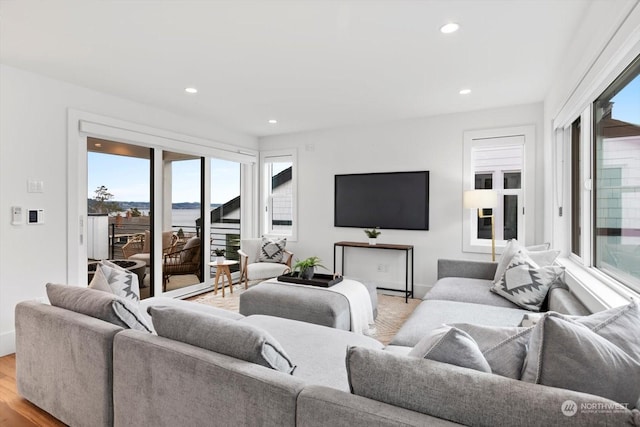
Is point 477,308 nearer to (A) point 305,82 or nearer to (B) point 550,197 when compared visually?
(B) point 550,197

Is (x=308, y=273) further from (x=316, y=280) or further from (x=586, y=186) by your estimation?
(x=586, y=186)

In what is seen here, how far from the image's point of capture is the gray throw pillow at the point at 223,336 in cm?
136

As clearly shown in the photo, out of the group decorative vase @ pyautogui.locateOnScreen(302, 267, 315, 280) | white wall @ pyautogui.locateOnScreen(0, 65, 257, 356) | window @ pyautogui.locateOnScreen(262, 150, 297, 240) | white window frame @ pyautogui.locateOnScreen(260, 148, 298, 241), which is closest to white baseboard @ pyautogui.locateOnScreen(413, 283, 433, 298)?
decorative vase @ pyautogui.locateOnScreen(302, 267, 315, 280)

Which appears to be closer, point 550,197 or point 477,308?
point 477,308

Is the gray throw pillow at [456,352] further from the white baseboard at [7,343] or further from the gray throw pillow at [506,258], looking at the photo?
the white baseboard at [7,343]

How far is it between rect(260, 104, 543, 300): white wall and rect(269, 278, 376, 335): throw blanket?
165 cm

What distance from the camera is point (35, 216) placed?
10.7 feet

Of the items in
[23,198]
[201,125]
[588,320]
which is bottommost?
[588,320]

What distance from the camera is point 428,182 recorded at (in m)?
4.86

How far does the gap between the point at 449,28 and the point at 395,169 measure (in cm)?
277

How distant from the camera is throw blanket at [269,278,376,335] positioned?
3.18 m

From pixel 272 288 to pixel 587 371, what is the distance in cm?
267

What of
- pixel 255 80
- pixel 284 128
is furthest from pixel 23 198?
pixel 284 128

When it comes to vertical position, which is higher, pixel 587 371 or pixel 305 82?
pixel 305 82
